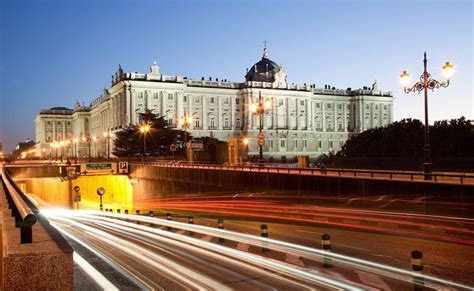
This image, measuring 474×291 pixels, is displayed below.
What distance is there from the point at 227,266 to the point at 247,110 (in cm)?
11898

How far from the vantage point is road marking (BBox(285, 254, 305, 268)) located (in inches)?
550

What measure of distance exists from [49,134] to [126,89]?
7695 centimetres

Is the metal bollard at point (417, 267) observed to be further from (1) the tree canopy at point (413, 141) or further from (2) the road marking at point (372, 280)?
(1) the tree canopy at point (413, 141)

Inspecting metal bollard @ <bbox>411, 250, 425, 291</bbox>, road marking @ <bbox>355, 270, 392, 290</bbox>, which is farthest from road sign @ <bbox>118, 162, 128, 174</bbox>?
metal bollard @ <bbox>411, 250, 425, 291</bbox>

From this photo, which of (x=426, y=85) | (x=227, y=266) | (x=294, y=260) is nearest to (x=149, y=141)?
(x=426, y=85)

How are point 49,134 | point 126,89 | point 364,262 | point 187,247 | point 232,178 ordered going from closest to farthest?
1. point 364,262
2. point 187,247
3. point 232,178
4. point 126,89
5. point 49,134

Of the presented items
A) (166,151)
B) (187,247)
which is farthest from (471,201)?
(166,151)

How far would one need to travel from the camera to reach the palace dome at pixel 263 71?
5531 inches

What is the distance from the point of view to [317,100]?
144 metres

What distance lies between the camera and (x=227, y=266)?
13406 mm

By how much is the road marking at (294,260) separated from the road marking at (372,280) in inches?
69.3

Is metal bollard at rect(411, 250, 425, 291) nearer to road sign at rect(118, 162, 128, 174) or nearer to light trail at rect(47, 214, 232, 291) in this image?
light trail at rect(47, 214, 232, 291)

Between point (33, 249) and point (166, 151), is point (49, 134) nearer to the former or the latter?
point (166, 151)

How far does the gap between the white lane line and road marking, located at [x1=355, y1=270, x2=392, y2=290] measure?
5.45 metres
